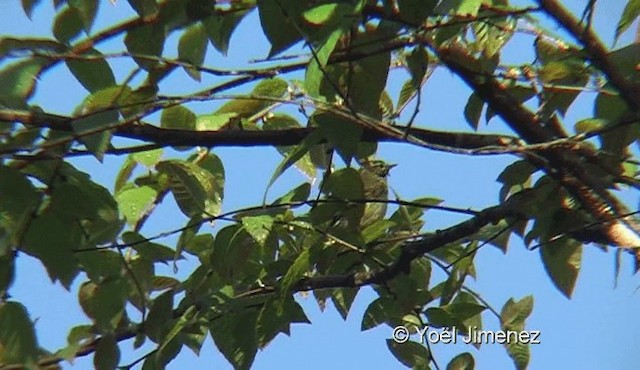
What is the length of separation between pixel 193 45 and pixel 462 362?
0.55 metres

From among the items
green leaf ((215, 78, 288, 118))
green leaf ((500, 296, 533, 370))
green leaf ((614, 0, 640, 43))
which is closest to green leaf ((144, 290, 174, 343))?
green leaf ((215, 78, 288, 118))

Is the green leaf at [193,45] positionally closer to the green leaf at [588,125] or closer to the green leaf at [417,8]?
the green leaf at [417,8]

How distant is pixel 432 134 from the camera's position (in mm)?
1261

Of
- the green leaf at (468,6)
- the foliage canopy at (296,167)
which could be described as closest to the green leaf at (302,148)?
the foliage canopy at (296,167)

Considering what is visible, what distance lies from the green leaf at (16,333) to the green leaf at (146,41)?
305 mm

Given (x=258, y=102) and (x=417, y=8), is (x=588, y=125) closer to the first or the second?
(x=417, y=8)

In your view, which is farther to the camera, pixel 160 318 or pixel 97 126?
pixel 160 318

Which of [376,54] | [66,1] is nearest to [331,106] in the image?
[376,54]

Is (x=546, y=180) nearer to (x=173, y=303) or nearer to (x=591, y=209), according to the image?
(x=591, y=209)

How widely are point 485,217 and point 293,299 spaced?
0.26 meters

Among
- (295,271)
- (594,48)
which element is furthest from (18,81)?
(594,48)

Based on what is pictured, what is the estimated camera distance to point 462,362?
136 cm

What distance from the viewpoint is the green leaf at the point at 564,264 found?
4.24 feet

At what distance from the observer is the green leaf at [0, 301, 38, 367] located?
100 centimetres
